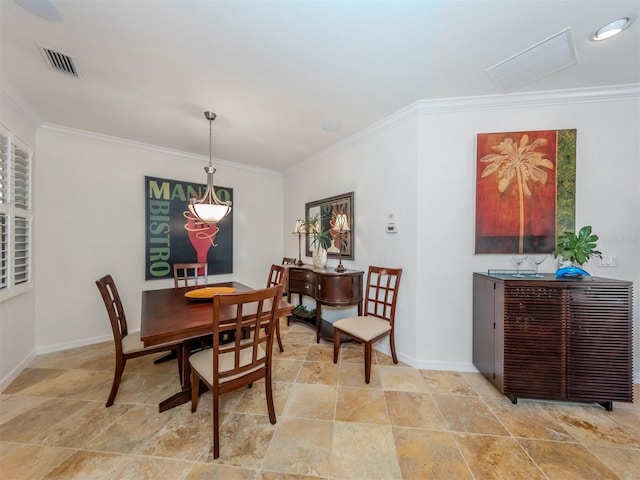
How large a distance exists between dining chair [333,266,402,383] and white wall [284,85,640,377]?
16 cm

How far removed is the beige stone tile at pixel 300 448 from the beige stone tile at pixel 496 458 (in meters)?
0.85

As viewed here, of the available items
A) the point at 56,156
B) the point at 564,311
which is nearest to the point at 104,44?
the point at 56,156

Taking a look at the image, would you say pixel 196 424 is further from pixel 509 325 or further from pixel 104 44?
pixel 104 44

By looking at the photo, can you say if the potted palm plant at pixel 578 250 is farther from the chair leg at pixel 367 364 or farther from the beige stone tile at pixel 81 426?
the beige stone tile at pixel 81 426

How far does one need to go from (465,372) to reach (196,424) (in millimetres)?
2412

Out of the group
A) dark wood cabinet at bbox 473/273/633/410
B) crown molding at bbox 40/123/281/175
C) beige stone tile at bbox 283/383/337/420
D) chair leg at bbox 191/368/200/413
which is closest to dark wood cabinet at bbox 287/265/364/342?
beige stone tile at bbox 283/383/337/420

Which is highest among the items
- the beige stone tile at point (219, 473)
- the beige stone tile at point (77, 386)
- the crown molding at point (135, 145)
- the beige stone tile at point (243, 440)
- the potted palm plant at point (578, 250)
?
the crown molding at point (135, 145)

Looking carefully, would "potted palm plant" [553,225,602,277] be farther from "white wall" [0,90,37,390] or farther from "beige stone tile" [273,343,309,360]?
"white wall" [0,90,37,390]

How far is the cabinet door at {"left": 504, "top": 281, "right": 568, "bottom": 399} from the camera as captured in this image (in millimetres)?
1880

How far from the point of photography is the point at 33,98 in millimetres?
2301

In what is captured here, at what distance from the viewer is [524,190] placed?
7.49ft

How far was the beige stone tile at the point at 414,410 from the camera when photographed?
5.63 ft

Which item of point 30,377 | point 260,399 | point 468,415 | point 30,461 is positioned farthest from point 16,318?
point 468,415

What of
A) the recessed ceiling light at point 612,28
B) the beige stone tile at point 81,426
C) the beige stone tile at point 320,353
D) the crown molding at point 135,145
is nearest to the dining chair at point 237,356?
the beige stone tile at point 81,426
